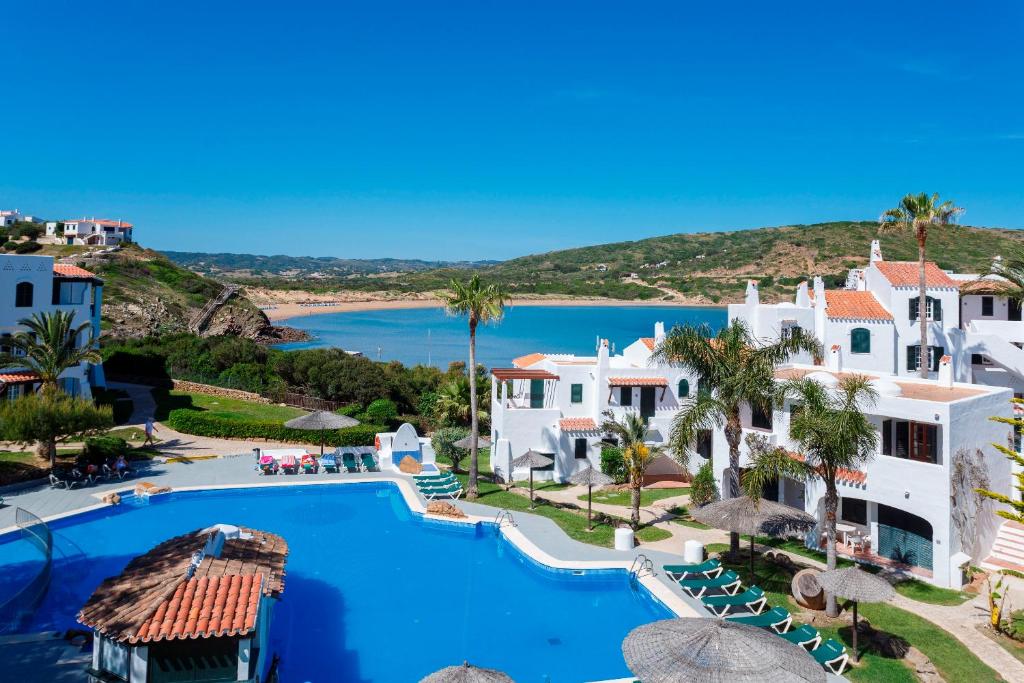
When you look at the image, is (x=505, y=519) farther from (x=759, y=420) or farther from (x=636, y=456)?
(x=759, y=420)

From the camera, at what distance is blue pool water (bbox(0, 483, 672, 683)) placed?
44.3 ft

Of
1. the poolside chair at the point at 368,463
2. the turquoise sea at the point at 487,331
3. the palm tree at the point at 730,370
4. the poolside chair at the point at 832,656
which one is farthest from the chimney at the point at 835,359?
the turquoise sea at the point at 487,331

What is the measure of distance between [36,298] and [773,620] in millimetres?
32217

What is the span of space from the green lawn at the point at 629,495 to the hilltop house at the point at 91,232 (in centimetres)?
7970

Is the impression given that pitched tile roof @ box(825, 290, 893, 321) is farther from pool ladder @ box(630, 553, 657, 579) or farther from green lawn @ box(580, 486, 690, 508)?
pool ladder @ box(630, 553, 657, 579)

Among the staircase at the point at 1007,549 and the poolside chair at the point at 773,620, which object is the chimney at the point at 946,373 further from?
the poolside chair at the point at 773,620

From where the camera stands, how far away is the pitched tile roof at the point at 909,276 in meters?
28.2

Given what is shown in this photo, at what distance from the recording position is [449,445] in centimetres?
2822

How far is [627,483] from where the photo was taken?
2639cm

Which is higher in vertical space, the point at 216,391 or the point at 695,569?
the point at 216,391

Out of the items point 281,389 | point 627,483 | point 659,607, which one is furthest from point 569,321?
point 659,607

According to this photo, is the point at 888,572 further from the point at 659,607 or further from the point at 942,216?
the point at 942,216

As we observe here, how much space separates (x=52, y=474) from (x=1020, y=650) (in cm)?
2765

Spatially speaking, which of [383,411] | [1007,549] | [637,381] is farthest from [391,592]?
[383,411]
